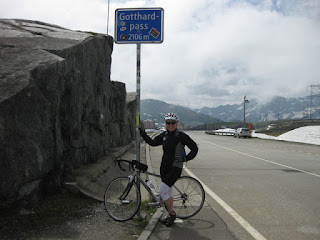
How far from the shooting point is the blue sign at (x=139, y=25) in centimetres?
539

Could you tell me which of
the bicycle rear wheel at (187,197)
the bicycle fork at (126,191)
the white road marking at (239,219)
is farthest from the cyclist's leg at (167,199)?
the white road marking at (239,219)

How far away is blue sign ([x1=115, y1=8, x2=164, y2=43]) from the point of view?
5.39 meters

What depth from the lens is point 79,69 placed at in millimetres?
7098

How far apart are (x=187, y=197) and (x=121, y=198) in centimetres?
118

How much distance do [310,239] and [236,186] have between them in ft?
13.0

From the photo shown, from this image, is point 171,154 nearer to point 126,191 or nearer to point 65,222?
point 126,191

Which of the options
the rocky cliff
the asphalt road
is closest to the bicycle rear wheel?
the asphalt road

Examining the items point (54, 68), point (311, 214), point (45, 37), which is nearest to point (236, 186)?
point (311, 214)

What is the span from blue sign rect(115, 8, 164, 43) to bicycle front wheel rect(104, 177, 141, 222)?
97.9 inches

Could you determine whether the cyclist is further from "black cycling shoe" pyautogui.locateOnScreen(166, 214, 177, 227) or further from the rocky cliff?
the rocky cliff

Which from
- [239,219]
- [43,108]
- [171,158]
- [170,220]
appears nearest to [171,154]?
[171,158]

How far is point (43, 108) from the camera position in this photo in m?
5.27

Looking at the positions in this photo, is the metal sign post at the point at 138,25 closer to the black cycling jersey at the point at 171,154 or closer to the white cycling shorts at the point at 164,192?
the black cycling jersey at the point at 171,154

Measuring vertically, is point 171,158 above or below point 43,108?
below
